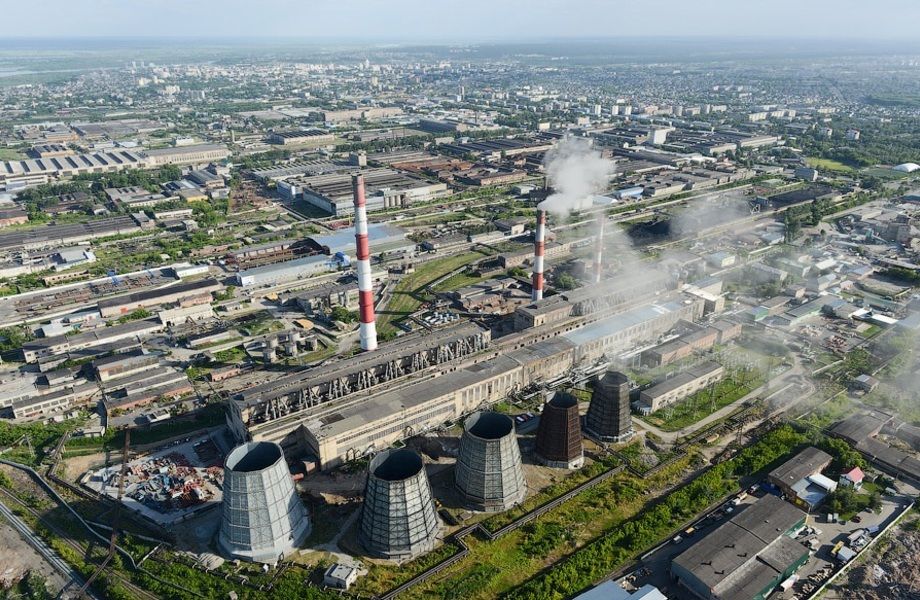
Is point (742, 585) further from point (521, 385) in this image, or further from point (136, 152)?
point (136, 152)

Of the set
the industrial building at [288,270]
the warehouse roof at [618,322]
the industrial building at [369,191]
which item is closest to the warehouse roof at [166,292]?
the industrial building at [288,270]

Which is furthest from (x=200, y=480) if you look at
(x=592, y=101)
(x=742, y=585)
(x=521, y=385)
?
(x=592, y=101)

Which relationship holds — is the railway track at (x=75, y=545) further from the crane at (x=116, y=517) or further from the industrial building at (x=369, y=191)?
the industrial building at (x=369, y=191)

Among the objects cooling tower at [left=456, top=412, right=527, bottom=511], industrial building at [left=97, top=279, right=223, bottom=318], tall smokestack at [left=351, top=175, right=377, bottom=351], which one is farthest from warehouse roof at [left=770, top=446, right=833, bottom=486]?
industrial building at [left=97, top=279, right=223, bottom=318]

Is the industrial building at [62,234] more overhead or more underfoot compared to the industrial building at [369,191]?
more underfoot

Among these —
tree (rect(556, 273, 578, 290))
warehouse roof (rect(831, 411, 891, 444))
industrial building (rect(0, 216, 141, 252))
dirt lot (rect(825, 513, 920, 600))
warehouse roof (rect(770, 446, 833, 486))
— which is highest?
industrial building (rect(0, 216, 141, 252))

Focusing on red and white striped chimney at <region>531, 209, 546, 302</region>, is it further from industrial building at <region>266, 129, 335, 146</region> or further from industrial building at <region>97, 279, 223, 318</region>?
industrial building at <region>266, 129, 335, 146</region>
